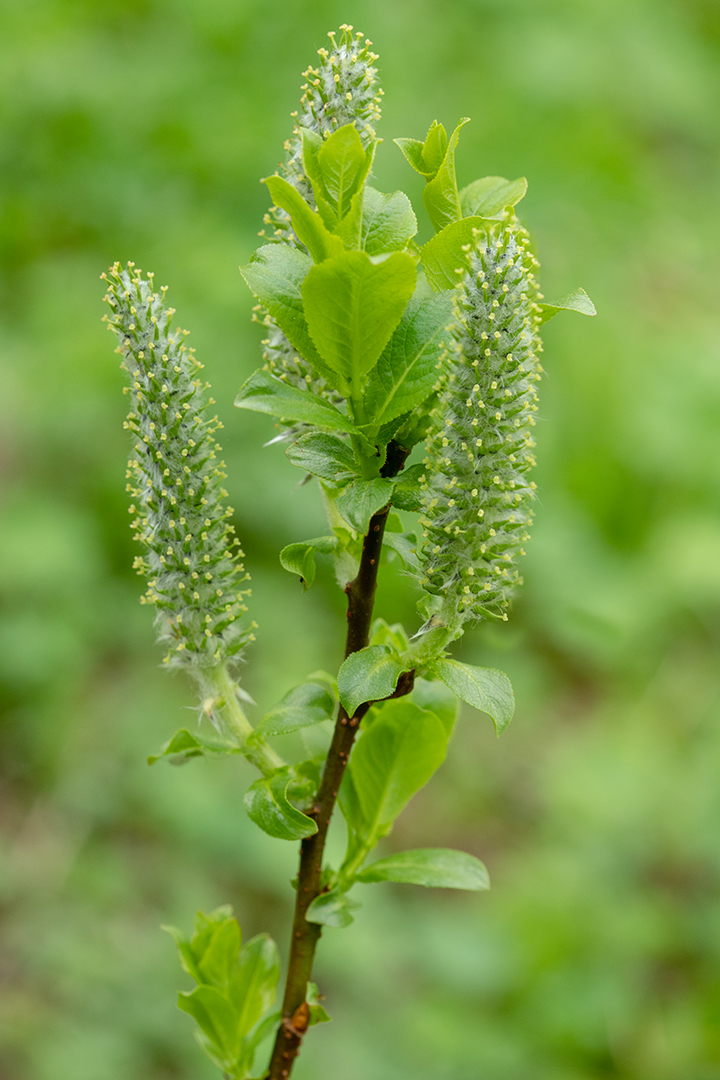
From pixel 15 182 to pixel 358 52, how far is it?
179 inches

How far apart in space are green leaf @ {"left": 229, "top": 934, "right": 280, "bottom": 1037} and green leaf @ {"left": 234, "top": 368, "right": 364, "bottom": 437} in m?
0.56

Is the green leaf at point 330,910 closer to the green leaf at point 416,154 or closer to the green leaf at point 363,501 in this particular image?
the green leaf at point 363,501

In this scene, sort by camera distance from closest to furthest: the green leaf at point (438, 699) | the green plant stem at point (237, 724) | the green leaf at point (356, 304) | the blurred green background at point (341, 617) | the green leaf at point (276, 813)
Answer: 1. the green leaf at point (356, 304)
2. the green leaf at point (276, 813)
3. the green plant stem at point (237, 724)
4. the green leaf at point (438, 699)
5. the blurred green background at point (341, 617)

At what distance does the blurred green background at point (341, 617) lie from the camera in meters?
3.09

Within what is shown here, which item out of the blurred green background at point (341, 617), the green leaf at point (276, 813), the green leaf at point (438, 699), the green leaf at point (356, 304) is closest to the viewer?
the green leaf at point (356, 304)

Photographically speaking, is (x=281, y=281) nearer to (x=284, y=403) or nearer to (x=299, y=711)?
(x=284, y=403)

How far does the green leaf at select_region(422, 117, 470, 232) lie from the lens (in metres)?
0.85

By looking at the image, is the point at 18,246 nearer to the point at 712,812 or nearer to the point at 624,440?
the point at 624,440

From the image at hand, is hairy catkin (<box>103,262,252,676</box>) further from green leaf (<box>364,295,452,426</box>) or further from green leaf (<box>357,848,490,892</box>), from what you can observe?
green leaf (<box>357,848,490,892</box>)

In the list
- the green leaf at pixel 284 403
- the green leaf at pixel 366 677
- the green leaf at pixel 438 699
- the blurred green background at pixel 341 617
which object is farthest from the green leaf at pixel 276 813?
the blurred green background at pixel 341 617

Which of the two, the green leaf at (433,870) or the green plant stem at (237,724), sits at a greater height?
the green plant stem at (237,724)

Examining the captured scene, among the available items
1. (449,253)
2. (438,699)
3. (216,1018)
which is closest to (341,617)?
(438,699)

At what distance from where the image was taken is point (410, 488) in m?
0.87

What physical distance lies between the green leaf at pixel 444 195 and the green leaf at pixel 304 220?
0.10 meters
